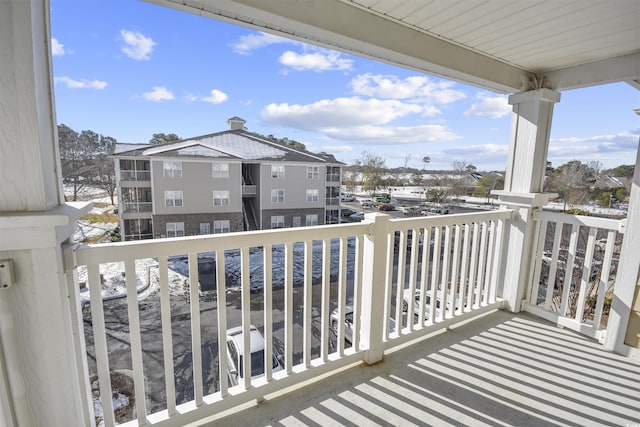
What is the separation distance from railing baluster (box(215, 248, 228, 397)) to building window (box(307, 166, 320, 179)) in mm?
1028

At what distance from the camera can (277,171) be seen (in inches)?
80.2

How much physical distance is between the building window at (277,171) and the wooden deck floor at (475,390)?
4.36 feet

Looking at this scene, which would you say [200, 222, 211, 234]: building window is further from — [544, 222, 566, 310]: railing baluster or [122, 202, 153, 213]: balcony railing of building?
[544, 222, 566, 310]: railing baluster

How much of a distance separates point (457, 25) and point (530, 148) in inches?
53.5

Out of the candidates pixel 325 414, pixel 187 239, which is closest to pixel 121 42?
pixel 187 239

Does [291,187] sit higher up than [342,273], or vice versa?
[291,187]

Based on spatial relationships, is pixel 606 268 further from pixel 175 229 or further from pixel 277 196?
pixel 175 229

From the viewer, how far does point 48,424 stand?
989 mm

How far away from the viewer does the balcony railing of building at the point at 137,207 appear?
153 centimetres

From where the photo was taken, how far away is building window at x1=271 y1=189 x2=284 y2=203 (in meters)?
1.98

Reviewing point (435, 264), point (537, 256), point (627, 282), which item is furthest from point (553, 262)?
point (435, 264)

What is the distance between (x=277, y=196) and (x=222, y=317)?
0.88 metres

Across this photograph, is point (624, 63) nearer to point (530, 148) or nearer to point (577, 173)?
point (530, 148)

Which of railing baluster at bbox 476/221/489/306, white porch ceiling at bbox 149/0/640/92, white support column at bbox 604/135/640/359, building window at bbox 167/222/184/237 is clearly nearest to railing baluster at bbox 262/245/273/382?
building window at bbox 167/222/184/237
